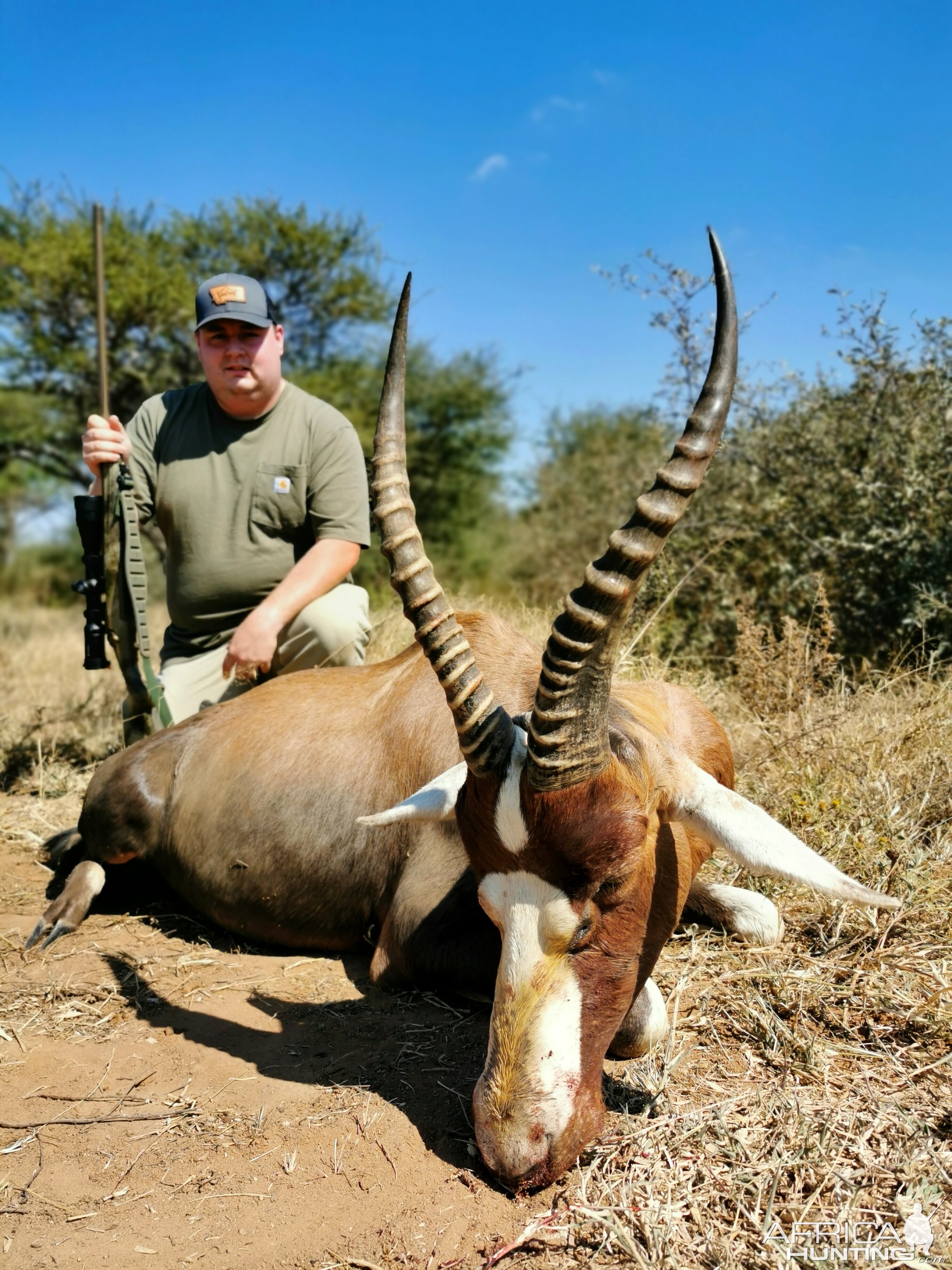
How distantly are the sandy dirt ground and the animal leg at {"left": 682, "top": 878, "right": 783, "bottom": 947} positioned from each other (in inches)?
42.9

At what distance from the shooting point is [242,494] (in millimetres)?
6348

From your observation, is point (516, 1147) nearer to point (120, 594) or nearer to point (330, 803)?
point (330, 803)

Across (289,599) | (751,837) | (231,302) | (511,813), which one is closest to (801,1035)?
(751,837)

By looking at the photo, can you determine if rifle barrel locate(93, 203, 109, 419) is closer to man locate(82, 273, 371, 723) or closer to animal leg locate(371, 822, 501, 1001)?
man locate(82, 273, 371, 723)

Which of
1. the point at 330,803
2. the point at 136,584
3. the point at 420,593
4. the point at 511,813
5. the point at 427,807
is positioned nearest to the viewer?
the point at 511,813

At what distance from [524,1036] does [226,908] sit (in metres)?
2.46

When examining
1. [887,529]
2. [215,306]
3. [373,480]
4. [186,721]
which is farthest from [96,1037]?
[887,529]

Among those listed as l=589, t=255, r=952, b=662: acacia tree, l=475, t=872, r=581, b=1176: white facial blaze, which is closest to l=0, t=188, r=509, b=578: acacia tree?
l=589, t=255, r=952, b=662: acacia tree

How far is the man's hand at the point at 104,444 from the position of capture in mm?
6027

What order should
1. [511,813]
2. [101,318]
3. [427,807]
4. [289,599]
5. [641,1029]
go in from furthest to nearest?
1. [101,318]
2. [289,599]
3. [641,1029]
4. [427,807]
5. [511,813]

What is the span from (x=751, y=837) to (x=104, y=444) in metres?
4.63

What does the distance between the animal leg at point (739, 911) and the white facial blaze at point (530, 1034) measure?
5.12 feet

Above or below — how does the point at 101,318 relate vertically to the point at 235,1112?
above

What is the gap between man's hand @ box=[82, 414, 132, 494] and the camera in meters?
6.03
